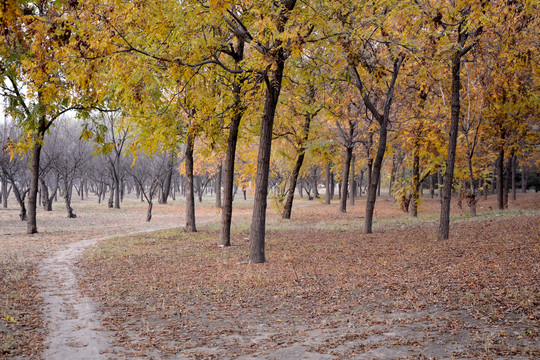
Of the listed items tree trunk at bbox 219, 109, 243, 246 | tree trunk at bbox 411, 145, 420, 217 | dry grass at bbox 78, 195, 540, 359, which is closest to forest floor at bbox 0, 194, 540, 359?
A: dry grass at bbox 78, 195, 540, 359

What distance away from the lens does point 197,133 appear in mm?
12094

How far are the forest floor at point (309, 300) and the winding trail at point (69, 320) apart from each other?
11 centimetres

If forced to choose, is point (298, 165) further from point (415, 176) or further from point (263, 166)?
point (263, 166)

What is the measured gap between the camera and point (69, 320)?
682 cm

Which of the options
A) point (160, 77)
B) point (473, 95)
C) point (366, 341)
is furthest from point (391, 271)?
point (473, 95)

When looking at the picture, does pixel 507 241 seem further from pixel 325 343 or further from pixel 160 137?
pixel 160 137

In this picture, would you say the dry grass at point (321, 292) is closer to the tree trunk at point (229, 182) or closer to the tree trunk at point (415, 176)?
the tree trunk at point (229, 182)

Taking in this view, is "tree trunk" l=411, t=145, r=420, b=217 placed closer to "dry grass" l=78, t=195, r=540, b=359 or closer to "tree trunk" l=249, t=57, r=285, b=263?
"dry grass" l=78, t=195, r=540, b=359

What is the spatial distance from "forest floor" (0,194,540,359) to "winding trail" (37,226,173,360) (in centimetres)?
11

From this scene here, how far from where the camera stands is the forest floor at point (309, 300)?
5.20 metres

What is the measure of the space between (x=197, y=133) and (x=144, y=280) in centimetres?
443

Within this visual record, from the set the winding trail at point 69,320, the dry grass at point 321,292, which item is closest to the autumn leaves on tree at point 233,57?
the dry grass at point 321,292

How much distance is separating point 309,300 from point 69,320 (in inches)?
154

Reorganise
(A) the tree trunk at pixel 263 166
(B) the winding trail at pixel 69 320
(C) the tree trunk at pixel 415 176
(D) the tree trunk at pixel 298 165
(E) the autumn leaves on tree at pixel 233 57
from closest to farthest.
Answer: (B) the winding trail at pixel 69 320
(E) the autumn leaves on tree at pixel 233 57
(A) the tree trunk at pixel 263 166
(C) the tree trunk at pixel 415 176
(D) the tree trunk at pixel 298 165
